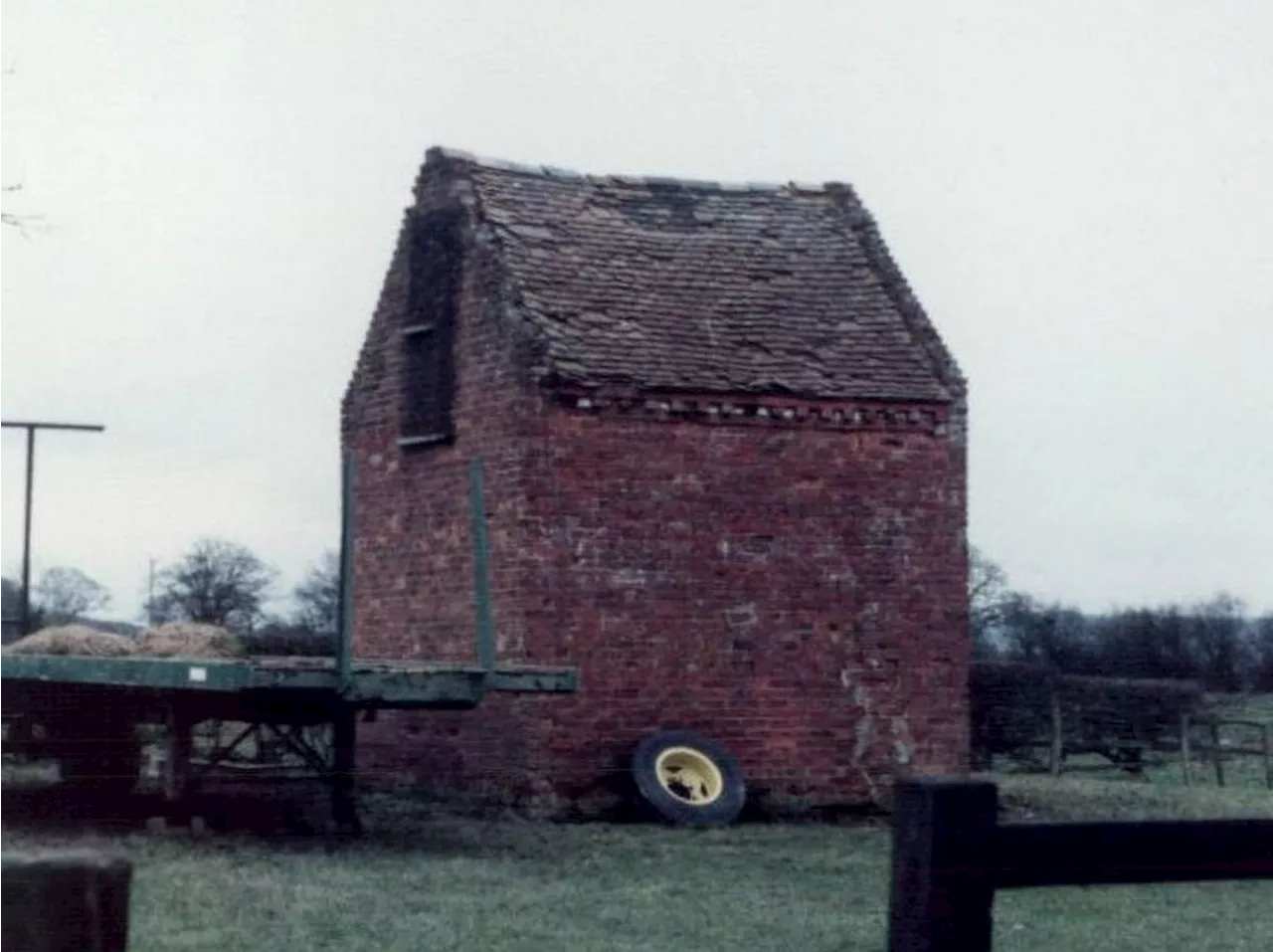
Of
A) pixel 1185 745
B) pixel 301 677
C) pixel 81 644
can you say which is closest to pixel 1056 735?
pixel 1185 745

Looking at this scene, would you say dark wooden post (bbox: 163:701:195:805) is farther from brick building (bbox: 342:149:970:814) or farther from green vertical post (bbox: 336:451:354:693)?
brick building (bbox: 342:149:970:814)

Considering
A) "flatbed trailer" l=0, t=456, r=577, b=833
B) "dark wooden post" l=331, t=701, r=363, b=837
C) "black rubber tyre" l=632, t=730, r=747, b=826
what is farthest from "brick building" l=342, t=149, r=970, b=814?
"flatbed trailer" l=0, t=456, r=577, b=833

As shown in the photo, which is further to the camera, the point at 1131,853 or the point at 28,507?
the point at 28,507

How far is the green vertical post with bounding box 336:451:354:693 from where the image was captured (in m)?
14.2

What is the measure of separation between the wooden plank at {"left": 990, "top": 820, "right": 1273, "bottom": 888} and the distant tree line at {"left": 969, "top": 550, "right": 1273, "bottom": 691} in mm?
55131

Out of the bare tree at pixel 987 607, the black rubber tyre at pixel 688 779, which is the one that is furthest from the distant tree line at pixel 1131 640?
the black rubber tyre at pixel 688 779

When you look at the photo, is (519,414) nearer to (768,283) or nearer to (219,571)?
(768,283)

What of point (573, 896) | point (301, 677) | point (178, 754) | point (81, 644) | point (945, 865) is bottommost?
point (573, 896)

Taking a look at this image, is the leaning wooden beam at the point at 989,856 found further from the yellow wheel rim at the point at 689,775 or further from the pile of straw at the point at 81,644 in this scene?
the yellow wheel rim at the point at 689,775

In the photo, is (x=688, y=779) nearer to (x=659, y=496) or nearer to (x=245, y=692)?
(x=659, y=496)

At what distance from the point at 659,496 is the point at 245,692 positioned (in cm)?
533

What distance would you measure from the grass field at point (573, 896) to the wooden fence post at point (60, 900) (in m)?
7.46

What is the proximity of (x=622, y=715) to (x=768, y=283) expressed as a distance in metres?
4.63

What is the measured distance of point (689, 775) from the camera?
758 inches
